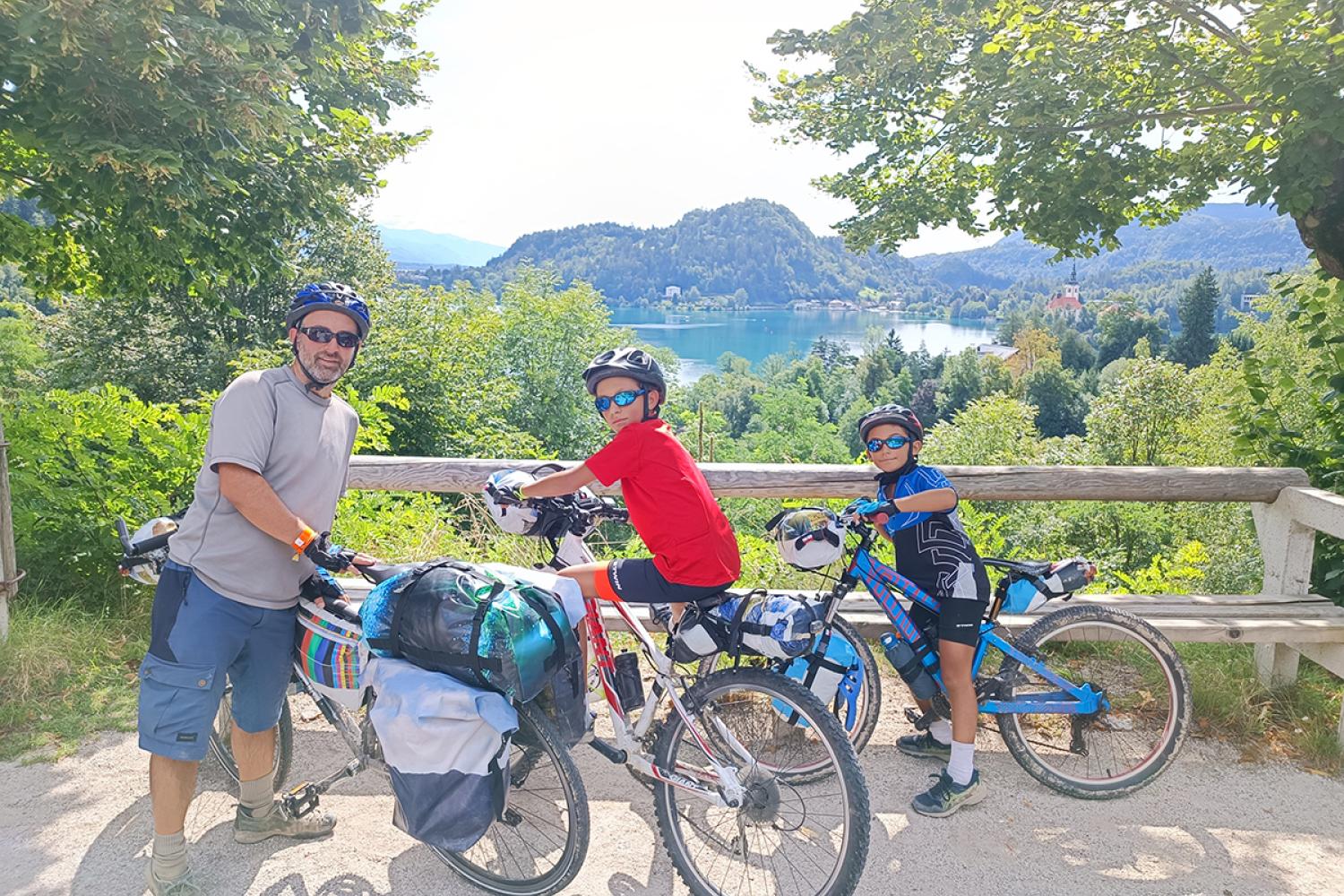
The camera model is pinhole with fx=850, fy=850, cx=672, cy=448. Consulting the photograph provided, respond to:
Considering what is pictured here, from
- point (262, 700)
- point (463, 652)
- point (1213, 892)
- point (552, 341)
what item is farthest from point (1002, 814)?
point (552, 341)

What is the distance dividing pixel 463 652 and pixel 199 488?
41.6 inches

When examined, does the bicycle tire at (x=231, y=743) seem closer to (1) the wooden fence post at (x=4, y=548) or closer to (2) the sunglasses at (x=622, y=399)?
(2) the sunglasses at (x=622, y=399)

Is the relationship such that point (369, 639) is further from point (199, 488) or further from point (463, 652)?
point (199, 488)

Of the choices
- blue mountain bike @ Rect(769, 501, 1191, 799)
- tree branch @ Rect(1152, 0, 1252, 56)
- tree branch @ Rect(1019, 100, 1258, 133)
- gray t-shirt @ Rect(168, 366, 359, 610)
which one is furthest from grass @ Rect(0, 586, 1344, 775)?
tree branch @ Rect(1152, 0, 1252, 56)

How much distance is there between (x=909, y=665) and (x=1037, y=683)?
0.53 m

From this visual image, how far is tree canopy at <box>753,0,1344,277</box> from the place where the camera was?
5.21 meters

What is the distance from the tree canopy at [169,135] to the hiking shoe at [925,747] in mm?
4985

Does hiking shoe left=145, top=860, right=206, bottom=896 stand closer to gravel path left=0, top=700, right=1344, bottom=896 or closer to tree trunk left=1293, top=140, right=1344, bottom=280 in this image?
gravel path left=0, top=700, right=1344, bottom=896

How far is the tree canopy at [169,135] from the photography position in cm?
462

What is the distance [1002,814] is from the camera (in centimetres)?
341

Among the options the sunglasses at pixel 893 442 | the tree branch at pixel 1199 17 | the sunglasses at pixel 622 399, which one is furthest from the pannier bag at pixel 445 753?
the tree branch at pixel 1199 17

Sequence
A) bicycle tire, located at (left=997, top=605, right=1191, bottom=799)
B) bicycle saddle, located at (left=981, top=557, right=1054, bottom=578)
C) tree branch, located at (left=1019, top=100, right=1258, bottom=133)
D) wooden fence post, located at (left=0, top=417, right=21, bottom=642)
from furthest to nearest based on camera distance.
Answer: tree branch, located at (left=1019, top=100, right=1258, bottom=133) → wooden fence post, located at (left=0, top=417, right=21, bottom=642) → bicycle saddle, located at (left=981, top=557, right=1054, bottom=578) → bicycle tire, located at (left=997, top=605, right=1191, bottom=799)

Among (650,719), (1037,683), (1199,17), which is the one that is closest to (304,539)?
(650,719)

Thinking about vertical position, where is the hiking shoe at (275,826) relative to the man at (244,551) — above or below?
below
